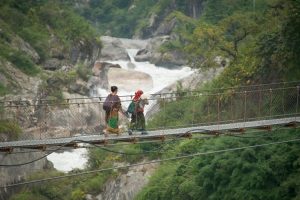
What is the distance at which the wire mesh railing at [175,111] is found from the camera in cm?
2088

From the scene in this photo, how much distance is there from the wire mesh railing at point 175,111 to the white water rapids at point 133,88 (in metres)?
1.09

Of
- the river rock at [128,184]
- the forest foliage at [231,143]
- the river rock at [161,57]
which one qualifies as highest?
the river rock at [161,57]

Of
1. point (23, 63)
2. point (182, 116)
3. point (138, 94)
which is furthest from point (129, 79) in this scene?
point (138, 94)

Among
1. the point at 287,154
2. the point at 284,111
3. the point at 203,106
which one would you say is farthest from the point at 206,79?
the point at 287,154

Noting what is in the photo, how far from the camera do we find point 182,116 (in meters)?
26.8

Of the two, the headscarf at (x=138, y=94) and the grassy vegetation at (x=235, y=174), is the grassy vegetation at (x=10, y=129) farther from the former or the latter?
the headscarf at (x=138, y=94)

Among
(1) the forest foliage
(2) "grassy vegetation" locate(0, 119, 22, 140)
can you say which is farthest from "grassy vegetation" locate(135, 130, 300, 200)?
(2) "grassy vegetation" locate(0, 119, 22, 140)

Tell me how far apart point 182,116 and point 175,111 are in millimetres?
601

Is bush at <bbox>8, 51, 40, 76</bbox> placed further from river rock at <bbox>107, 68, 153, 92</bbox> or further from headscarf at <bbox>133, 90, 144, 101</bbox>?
headscarf at <bbox>133, 90, 144, 101</bbox>

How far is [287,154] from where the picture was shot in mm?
18312

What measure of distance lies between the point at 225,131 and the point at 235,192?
334 cm

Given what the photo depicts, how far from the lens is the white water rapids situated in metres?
27.6

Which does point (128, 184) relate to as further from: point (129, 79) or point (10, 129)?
point (129, 79)

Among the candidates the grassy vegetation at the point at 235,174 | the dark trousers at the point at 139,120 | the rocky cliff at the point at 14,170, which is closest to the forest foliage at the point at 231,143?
the grassy vegetation at the point at 235,174
